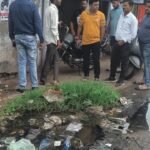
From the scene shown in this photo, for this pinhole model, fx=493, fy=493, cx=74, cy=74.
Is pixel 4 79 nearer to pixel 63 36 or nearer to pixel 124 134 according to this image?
pixel 63 36

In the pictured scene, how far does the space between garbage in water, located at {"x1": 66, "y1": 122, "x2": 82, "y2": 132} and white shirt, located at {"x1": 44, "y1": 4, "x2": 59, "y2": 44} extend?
286 centimetres

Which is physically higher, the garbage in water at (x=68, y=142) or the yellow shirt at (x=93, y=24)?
the yellow shirt at (x=93, y=24)

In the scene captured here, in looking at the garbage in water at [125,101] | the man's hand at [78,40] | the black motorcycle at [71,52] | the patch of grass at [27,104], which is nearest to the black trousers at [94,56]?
the man's hand at [78,40]

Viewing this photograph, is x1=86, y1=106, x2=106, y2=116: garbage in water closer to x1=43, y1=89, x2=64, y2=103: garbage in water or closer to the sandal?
x1=43, y1=89, x2=64, y2=103: garbage in water

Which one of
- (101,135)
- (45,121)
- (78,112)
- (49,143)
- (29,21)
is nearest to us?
(49,143)

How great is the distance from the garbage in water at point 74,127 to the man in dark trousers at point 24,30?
205 cm

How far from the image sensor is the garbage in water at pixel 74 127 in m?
7.14

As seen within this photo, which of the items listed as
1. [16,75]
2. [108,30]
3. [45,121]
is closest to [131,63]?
[108,30]

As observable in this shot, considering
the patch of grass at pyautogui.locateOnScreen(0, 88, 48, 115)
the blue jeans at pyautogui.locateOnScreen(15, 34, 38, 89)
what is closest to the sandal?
the blue jeans at pyautogui.locateOnScreen(15, 34, 38, 89)

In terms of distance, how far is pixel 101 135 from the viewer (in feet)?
23.0

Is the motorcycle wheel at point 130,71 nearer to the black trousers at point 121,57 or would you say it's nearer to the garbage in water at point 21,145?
the black trousers at point 121,57

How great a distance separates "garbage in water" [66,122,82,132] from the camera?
23.4ft

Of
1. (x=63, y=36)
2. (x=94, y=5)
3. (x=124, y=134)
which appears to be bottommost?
(x=124, y=134)

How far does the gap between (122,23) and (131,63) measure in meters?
1.32
